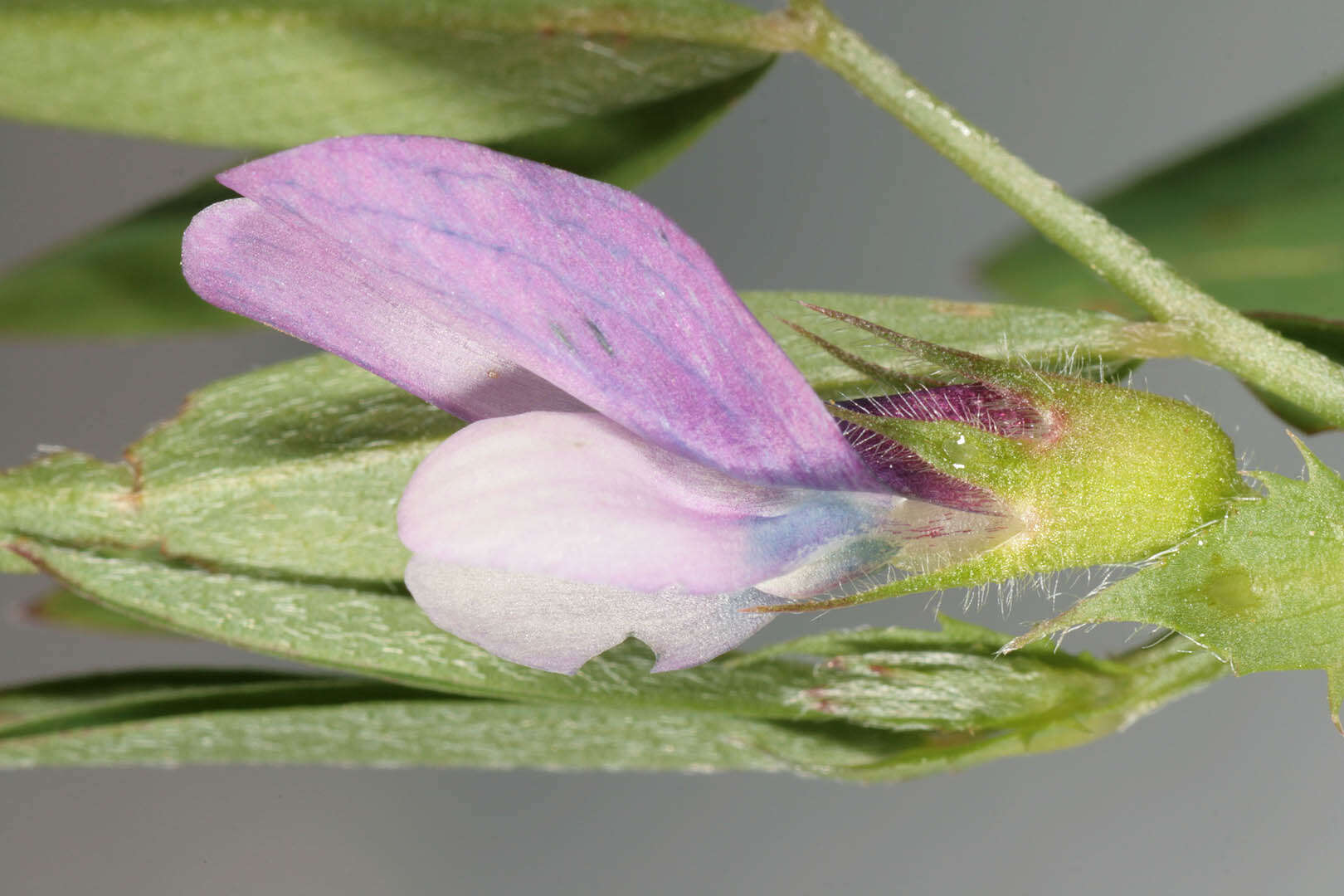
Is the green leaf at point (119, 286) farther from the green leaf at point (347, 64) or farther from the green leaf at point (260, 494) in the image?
the green leaf at point (260, 494)

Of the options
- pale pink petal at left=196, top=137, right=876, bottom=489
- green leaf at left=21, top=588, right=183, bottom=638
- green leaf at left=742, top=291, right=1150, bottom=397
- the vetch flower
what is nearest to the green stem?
green leaf at left=742, top=291, right=1150, bottom=397

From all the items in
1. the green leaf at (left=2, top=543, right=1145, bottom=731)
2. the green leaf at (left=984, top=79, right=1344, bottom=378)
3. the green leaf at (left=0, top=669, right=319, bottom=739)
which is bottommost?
the green leaf at (left=0, top=669, right=319, bottom=739)

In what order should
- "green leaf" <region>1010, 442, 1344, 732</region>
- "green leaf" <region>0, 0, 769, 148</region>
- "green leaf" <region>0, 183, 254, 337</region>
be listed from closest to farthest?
"green leaf" <region>1010, 442, 1344, 732</region> → "green leaf" <region>0, 0, 769, 148</region> → "green leaf" <region>0, 183, 254, 337</region>

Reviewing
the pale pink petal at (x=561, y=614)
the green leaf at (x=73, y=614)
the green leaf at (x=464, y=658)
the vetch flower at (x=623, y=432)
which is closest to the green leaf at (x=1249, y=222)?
the green leaf at (x=464, y=658)

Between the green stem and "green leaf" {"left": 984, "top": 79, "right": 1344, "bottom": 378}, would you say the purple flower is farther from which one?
"green leaf" {"left": 984, "top": 79, "right": 1344, "bottom": 378}

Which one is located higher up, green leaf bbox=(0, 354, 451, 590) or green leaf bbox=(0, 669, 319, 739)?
green leaf bbox=(0, 354, 451, 590)

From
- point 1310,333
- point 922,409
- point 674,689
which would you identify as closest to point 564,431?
point 922,409

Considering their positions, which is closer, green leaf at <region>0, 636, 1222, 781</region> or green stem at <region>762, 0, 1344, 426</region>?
green stem at <region>762, 0, 1344, 426</region>

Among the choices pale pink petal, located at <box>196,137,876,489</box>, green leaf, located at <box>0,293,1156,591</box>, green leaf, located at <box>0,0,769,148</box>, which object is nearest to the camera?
pale pink petal, located at <box>196,137,876,489</box>
